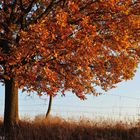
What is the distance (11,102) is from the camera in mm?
27250

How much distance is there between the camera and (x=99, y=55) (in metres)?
25.2

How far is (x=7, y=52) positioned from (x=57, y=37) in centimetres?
340

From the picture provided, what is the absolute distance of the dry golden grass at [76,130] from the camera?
22703 millimetres

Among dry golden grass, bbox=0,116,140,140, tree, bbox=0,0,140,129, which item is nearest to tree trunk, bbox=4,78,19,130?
tree, bbox=0,0,140,129

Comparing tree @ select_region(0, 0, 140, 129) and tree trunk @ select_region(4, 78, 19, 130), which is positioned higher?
tree @ select_region(0, 0, 140, 129)

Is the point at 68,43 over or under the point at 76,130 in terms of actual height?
over

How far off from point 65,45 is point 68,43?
0.16 m

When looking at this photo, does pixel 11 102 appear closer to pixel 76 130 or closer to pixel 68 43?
pixel 76 130

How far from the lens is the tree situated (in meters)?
23.0

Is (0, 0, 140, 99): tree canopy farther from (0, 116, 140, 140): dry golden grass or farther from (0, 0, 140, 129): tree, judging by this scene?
A: (0, 116, 140, 140): dry golden grass

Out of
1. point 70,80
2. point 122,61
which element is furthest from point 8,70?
point 122,61

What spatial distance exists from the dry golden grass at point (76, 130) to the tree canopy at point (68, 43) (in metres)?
1.84

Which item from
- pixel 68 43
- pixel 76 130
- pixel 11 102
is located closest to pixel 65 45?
pixel 68 43

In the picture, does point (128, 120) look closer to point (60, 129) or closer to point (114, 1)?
point (60, 129)
